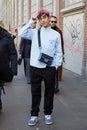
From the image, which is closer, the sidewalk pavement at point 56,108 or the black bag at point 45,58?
the black bag at point 45,58

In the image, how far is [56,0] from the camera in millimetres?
15375

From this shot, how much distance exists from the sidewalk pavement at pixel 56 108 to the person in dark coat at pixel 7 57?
775 mm

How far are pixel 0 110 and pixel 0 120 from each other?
0.69 m

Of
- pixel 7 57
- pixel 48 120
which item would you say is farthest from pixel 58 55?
pixel 48 120

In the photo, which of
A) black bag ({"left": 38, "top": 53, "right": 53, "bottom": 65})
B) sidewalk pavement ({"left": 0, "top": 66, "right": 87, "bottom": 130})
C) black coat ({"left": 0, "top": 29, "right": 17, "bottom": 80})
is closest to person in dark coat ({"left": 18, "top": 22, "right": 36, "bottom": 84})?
sidewalk pavement ({"left": 0, "top": 66, "right": 87, "bottom": 130})

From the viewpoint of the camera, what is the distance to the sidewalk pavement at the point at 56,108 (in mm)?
6078

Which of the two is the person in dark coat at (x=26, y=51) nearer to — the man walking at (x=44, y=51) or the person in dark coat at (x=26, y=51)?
the person in dark coat at (x=26, y=51)

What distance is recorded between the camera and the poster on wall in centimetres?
1200

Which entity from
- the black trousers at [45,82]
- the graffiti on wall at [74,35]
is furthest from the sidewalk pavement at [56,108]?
the graffiti on wall at [74,35]

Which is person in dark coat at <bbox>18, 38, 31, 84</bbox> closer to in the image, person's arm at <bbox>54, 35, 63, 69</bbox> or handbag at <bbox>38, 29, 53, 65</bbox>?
person's arm at <bbox>54, 35, 63, 69</bbox>

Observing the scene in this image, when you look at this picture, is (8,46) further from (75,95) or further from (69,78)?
(69,78)

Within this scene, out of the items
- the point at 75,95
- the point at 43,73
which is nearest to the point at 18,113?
the point at 43,73

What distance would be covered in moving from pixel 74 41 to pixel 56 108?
19.2 ft

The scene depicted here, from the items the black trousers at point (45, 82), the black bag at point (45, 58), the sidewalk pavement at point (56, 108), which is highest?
the black bag at point (45, 58)
